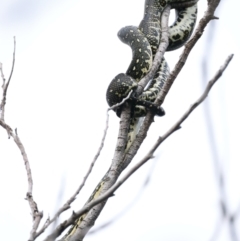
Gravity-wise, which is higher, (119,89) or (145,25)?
(145,25)

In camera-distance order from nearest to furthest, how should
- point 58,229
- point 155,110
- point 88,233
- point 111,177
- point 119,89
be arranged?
point 58,229
point 88,233
point 111,177
point 155,110
point 119,89

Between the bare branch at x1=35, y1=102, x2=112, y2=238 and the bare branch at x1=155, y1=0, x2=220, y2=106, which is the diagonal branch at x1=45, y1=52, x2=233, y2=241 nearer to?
the bare branch at x1=35, y1=102, x2=112, y2=238

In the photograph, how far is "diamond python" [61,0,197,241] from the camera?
5098 mm

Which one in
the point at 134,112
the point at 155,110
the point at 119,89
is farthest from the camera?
the point at 119,89

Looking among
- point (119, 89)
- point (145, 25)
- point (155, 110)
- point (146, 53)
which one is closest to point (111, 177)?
point (155, 110)

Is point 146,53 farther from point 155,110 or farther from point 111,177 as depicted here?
point 111,177

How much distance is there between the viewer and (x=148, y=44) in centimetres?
579

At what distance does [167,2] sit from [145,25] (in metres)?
0.43

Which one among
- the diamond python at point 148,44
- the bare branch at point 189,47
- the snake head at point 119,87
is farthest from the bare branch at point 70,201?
the snake head at point 119,87

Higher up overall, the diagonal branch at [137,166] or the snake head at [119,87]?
the snake head at [119,87]

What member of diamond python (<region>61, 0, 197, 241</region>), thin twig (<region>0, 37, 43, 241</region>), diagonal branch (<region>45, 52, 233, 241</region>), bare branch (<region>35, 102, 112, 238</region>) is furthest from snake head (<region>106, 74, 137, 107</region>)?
diagonal branch (<region>45, 52, 233, 241</region>)

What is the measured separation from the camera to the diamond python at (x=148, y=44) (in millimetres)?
5098

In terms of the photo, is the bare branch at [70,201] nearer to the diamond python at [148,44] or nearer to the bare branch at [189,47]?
the bare branch at [189,47]

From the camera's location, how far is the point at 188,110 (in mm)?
2164
